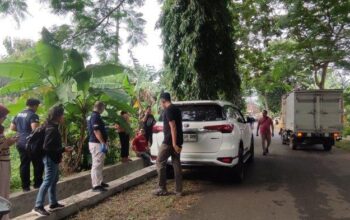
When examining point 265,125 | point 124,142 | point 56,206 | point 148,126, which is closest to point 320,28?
→ point 265,125

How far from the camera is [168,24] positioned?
13898mm

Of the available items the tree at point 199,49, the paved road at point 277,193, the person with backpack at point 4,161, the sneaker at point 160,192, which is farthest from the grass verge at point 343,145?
the person with backpack at point 4,161

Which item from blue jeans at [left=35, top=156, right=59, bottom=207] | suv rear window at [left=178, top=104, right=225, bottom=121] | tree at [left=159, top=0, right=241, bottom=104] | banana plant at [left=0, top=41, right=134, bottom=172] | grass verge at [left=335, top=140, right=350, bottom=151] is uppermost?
tree at [left=159, top=0, right=241, bottom=104]

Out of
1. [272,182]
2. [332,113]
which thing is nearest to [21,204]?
[272,182]

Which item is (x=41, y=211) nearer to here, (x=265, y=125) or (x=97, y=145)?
(x=97, y=145)

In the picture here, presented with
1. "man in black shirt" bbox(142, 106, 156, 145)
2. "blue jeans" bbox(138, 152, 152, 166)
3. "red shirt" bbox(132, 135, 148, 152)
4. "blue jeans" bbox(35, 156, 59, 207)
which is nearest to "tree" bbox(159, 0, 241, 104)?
"man in black shirt" bbox(142, 106, 156, 145)

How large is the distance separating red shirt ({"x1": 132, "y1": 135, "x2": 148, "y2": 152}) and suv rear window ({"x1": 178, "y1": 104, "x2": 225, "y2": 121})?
9.53 feet

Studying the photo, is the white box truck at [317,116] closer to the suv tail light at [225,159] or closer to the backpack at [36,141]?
the suv tail light at [225,159]

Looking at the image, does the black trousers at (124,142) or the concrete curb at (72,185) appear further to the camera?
the black trousers at (124,142)

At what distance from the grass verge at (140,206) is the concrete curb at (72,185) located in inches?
46.8

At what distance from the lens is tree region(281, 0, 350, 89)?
16.3m

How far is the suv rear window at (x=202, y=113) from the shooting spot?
838cm

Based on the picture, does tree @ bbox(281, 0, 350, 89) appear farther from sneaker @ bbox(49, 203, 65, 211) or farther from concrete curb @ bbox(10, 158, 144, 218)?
sneaker @ bbox(49, 203, 65, 211)

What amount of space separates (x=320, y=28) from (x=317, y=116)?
384cm
